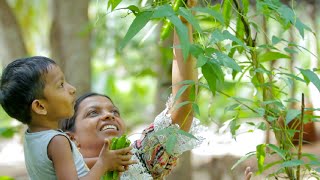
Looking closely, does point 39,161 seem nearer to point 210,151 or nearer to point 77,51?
point 77,51

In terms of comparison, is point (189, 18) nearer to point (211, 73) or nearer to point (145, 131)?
point (211, 73)

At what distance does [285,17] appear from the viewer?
1.34 meters

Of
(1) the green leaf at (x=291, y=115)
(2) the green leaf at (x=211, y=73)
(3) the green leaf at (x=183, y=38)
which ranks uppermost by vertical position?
(3) the green leaf at (x=183, y=38)

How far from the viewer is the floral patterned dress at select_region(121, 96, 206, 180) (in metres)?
1.69

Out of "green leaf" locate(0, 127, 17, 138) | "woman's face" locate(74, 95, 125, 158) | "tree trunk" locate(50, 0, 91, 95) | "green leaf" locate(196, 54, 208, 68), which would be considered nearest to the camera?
"green leaf" locate(196, 54, 208, 68)

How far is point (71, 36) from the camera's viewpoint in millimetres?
2941

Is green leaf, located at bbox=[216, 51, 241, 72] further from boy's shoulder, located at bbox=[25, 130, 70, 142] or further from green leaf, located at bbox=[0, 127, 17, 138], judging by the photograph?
green leaf, located at bbox=[0, 127, 17, 138]

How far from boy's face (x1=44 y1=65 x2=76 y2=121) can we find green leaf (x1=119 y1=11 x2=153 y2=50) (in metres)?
0.31

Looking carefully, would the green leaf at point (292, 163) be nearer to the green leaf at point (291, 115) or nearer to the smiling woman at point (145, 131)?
the green leaf at point (291, 115)

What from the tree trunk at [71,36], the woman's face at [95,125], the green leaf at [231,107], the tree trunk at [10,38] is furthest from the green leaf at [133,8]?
the tree trunk at [10,38]

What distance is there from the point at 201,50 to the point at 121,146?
28 cm

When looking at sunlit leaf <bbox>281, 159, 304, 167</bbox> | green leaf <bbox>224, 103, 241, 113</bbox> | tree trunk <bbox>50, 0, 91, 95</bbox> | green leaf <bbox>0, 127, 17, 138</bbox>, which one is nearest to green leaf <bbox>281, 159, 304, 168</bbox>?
sunlit leaf <bbox>281, 159, 304, 167</bbox>

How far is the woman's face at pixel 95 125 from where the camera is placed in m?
1.65

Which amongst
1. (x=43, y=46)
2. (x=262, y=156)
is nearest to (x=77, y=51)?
(x=262, y=156)
